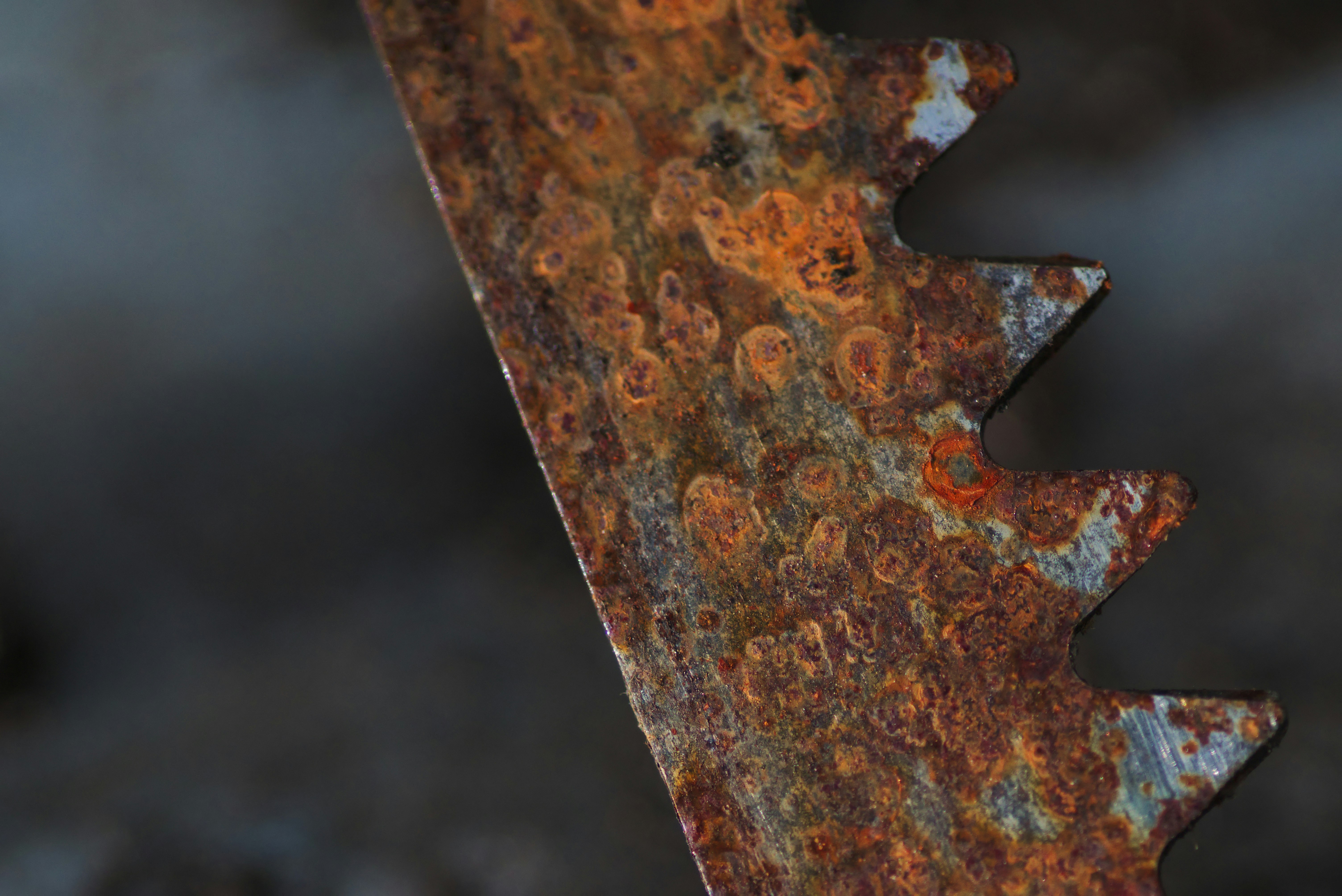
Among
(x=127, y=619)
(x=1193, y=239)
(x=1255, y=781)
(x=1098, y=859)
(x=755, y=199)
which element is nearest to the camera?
(x=1098, y=859)

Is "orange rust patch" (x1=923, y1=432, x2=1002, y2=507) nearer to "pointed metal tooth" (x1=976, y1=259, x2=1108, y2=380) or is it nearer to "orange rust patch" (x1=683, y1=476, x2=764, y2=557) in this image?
"pointed metal tooth" (x1=976, y1=259, x2=1108, y2=380)

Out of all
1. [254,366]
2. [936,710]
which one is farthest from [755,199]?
[254,366]

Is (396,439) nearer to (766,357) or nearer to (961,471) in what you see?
(766,357)

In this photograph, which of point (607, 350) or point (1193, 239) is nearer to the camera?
point (607, 350)

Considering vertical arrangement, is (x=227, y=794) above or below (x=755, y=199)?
below

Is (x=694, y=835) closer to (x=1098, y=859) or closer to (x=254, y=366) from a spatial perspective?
(x=1098, y=859)

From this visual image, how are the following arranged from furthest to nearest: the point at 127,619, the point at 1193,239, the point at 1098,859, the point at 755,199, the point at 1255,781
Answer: the point at 127,619 → the point at 1193,239 → the point at 1255,781 → the point at 755,199 → the point at 1098,859

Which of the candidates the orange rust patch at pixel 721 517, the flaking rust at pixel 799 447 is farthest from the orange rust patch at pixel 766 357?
the orange rust patch at pixel 721 517
